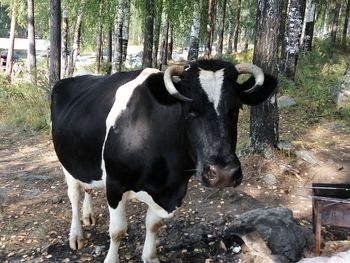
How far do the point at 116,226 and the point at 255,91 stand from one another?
76.7 inches

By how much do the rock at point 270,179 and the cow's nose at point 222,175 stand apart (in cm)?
299

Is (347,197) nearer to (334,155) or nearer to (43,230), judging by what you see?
(334,155)

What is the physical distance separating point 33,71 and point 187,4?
5.89 m

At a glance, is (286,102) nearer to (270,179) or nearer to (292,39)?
(292,39)

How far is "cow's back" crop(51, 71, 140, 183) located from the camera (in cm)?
444

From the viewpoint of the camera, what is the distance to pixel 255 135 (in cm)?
639

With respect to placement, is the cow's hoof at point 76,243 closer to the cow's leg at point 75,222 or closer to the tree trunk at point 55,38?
the cow's leg at point 75,222

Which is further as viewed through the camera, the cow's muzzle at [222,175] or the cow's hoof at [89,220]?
the cow's hoof at [89,220]

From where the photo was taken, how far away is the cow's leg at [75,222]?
4969 millimetres

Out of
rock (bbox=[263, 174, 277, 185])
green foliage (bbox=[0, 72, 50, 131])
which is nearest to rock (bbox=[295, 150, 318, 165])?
rock (bbox=[263, 174, 277, 185])

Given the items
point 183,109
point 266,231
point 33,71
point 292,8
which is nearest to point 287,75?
point 292,8

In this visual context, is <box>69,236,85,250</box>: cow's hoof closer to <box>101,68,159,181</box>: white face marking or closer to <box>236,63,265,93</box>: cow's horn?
<box>101,68,159,181</box>: white face marking

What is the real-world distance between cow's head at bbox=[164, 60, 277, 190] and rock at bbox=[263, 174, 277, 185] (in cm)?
278

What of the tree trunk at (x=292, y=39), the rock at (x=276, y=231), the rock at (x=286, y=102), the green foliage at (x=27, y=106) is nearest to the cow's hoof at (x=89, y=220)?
the rock at (x=276, y=231)
